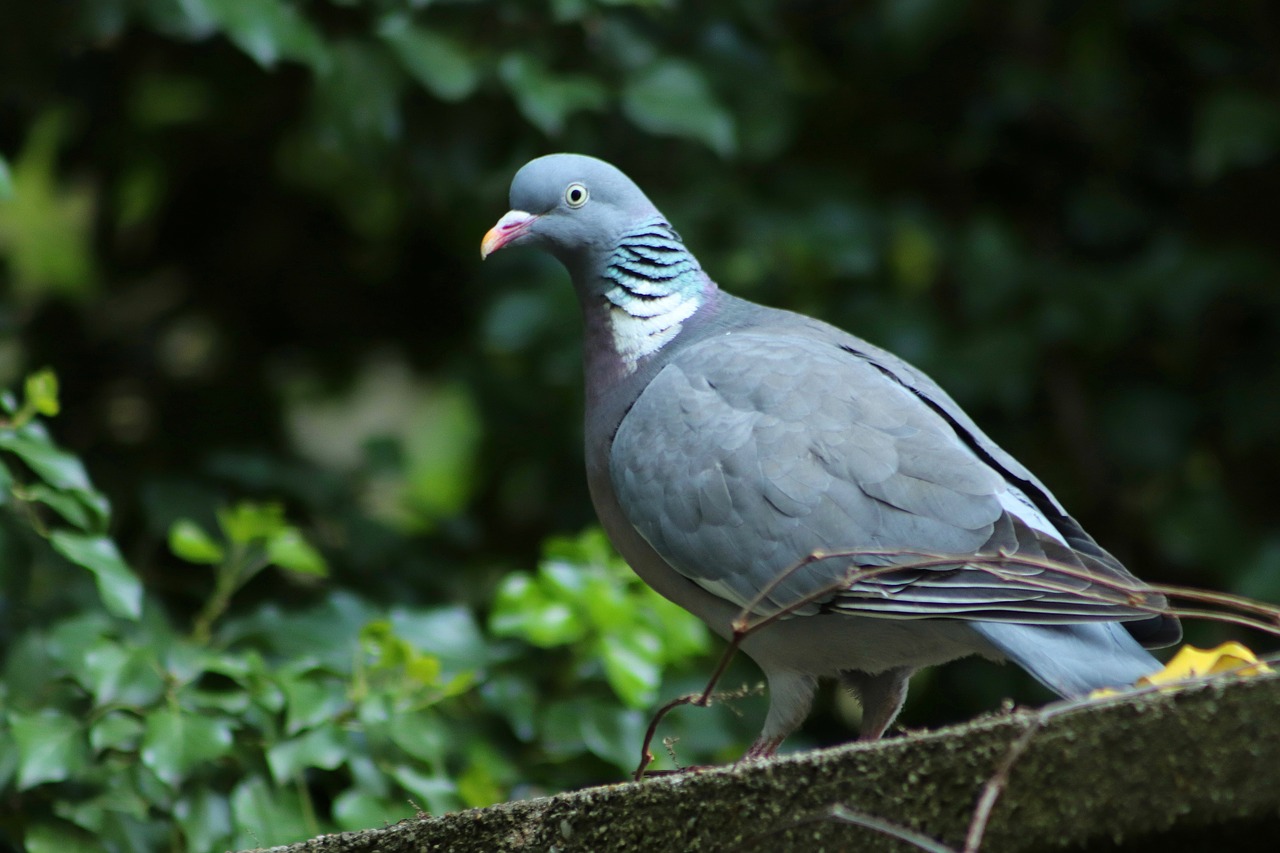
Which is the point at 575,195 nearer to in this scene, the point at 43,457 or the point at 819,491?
the point at 819,491

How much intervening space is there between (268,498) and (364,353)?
87 cm

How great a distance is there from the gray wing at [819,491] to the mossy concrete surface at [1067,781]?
2.02ft

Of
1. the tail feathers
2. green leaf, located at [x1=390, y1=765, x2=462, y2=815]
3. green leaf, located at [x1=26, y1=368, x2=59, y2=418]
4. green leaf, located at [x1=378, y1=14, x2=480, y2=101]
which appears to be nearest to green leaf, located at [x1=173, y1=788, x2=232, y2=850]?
green leaf, located at [x1=390, y1=765, x2=462, y2=815]

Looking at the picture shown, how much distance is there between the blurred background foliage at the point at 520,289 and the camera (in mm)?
2809

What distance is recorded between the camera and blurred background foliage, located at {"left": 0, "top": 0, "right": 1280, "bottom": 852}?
2809mm

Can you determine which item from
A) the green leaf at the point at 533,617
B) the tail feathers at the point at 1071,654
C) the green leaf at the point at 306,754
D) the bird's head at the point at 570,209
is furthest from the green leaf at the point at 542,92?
the tail feathers at the point at 1071,654

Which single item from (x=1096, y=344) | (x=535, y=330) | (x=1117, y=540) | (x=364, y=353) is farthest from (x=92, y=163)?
(x=1117, y=540)

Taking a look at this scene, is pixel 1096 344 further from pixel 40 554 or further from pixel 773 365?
pixel 40 554

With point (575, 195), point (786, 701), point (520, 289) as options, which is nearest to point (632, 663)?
point (786, 701)

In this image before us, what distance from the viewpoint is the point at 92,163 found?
12.6ft

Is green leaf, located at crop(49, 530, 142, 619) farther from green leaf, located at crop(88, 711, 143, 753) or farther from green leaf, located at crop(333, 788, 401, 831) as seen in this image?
green leaf, located at crop(333, 788, 401, 831)

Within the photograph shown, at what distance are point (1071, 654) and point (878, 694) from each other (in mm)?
476

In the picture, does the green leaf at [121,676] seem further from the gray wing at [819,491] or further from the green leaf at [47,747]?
the gray wing at [819,491]

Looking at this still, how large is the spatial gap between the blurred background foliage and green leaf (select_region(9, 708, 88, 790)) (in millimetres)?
212
